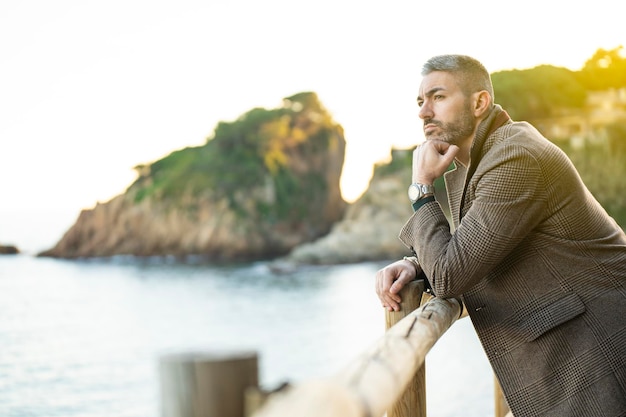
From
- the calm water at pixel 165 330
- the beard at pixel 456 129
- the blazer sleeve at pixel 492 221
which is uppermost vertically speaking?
the beard at pixel 456 129

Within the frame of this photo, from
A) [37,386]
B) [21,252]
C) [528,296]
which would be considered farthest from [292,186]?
[528,296]

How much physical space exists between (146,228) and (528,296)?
57286mm

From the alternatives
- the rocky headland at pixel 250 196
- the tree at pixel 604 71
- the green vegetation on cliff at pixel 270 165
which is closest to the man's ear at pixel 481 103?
the tree at pixel 604 71

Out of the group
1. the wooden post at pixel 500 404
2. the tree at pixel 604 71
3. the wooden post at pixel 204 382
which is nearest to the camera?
the wooden post at pixel 204 382

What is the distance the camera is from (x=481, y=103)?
6.76ft

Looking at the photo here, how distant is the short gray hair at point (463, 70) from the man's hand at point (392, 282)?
1.70ft

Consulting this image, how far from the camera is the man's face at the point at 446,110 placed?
2.06 meters

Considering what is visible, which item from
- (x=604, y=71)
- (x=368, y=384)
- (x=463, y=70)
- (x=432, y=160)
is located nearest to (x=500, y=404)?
(x=432, y=160)

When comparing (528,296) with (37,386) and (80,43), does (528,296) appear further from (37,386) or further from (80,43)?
(80,43)

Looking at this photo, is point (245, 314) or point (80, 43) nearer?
point (245, 314)

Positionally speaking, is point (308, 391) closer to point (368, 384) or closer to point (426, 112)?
point (368, 384)

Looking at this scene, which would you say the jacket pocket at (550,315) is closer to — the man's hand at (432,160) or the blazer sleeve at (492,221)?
the blazer sleeve at (492,221)

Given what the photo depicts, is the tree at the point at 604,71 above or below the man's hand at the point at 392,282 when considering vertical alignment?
above

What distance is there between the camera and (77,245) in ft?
199
